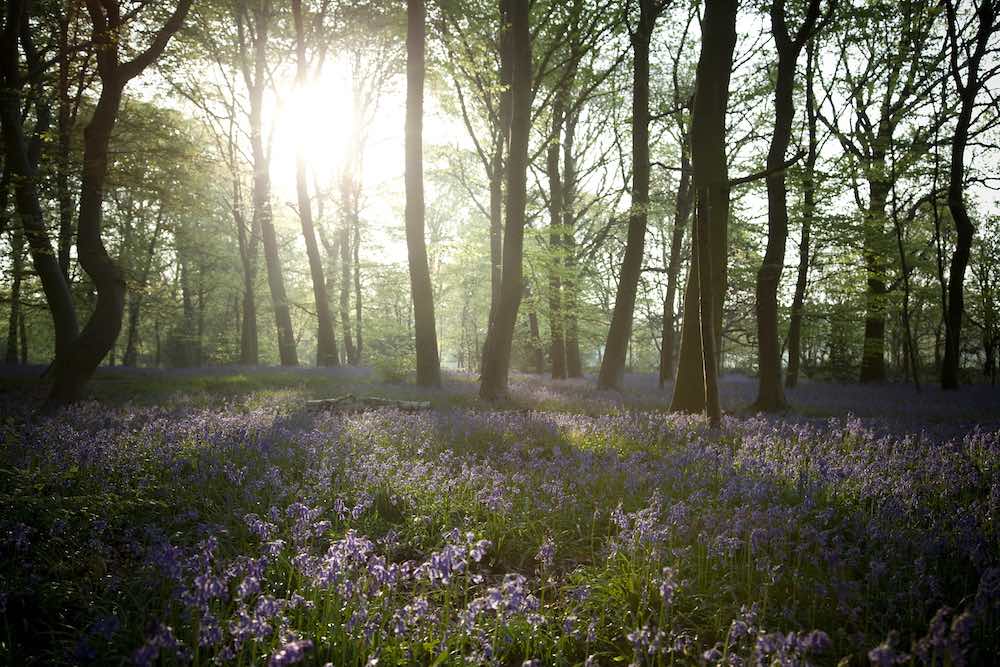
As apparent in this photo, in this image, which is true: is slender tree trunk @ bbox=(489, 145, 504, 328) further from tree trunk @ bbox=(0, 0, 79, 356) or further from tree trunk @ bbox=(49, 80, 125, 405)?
tree trunk @ bbox=(0, 0, 79, 356)

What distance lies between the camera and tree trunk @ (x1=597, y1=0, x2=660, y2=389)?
45.9ft

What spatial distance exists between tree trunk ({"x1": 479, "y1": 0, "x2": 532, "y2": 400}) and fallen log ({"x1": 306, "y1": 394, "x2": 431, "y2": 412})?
2.04 metres

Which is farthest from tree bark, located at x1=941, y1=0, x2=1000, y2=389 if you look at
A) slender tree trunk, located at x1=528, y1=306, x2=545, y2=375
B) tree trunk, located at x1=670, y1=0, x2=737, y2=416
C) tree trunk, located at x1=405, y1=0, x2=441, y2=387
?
slender tree trunk, located at x1=528, y1=306, x2=545, y2=375

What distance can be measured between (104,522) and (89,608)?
72 cm

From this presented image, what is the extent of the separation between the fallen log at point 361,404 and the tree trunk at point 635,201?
637 cm

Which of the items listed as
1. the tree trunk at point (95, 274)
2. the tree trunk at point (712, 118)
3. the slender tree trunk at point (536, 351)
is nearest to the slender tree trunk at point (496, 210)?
the tree trunk at point (712, 118)

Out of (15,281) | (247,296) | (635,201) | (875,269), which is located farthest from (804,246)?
(15,281)

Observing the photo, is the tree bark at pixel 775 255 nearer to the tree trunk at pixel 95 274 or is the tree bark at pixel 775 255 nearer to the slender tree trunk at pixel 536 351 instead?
the tree trunk at pixel 95 274

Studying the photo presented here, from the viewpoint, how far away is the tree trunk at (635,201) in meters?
14.0

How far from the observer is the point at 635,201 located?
1398 cm

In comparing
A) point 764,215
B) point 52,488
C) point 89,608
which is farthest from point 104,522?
point 764,215

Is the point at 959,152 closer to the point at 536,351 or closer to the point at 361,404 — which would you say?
the point at 361,404

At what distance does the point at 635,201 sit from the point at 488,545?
488 inches

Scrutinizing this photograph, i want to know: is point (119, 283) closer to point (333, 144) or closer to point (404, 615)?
point (404, 615)
